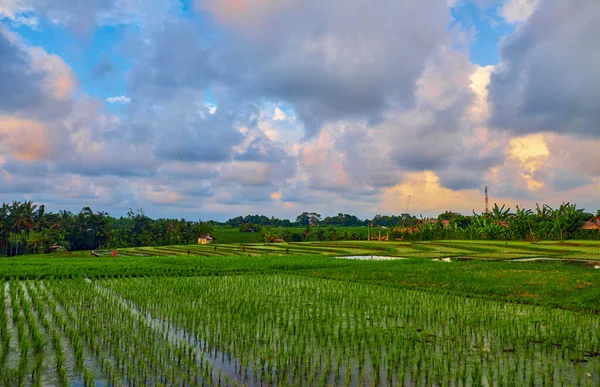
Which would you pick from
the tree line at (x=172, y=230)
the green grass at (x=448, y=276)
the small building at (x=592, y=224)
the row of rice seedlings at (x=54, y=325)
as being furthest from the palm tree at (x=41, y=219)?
the small building at (x=592, y=224)

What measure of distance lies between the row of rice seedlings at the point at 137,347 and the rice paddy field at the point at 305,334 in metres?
0.03

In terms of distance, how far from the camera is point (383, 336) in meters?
9.09

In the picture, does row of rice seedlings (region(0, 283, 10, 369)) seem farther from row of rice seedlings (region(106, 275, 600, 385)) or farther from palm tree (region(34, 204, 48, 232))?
palm tree (region(34, 204, 48, 232))

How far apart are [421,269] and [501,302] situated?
10.3 metres

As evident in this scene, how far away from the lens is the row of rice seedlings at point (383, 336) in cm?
685

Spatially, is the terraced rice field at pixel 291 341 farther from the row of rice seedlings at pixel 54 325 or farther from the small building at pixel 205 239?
the small building at pixel 205 239

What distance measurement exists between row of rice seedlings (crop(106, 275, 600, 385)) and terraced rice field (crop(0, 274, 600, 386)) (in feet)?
0.11

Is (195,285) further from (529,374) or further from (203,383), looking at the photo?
(529,374)

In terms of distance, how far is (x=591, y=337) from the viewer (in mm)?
9297

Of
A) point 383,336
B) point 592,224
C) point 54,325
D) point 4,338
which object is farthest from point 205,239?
point 383,336

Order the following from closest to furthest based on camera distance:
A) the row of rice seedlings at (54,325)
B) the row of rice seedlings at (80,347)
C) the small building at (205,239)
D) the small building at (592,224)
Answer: the row of rice seedlings at (80,347)
the row of rice seedlings at (54,325)
the small building at (592,224)
the small building at (205,239)

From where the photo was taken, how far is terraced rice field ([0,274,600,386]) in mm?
6680

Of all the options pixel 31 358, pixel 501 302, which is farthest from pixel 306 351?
pixel 501 302

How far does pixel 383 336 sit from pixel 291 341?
200cm
